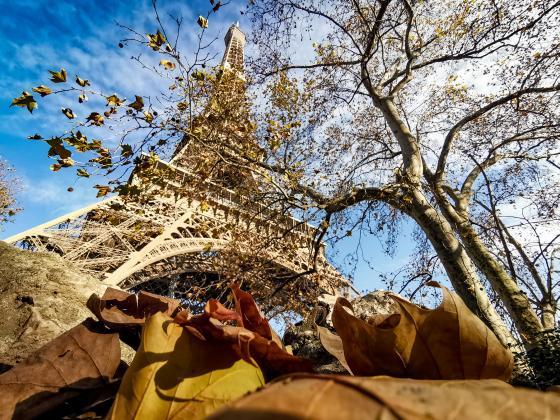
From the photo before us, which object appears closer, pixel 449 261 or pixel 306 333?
pixel 306 333

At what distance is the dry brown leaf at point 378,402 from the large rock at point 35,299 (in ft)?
2.59

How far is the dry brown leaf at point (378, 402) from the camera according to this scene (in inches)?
9.1

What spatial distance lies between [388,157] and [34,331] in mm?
10225

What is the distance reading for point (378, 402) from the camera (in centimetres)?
25

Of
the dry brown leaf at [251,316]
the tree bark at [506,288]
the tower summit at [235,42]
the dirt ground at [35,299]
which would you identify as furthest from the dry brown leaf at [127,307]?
the tower summit at [235,42]

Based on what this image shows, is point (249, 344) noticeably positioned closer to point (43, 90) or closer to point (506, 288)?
point (43, 90)

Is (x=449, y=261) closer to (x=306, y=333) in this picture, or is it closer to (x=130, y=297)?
(x=306, y=333)

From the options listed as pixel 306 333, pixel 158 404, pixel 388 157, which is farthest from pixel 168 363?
pixel 388 157

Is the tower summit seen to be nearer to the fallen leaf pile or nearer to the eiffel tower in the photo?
the eiffel tower

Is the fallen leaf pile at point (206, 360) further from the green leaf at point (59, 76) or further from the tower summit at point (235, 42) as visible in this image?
the tower summit at point (235, 42)

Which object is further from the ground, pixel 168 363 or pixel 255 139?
pixel 255 139

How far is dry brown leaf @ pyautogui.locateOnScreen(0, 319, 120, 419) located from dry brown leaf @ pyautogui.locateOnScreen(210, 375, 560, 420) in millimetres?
425

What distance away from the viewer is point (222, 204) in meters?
15.5

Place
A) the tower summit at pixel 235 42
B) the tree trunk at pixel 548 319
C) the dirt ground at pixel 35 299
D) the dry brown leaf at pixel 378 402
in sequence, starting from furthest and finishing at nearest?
the tower summit at pixel 235 42 → the tree trunk at pixel 548 319 → the dirt ground at pixel 35 299 → the dry brown leaf at pixel 378 402
